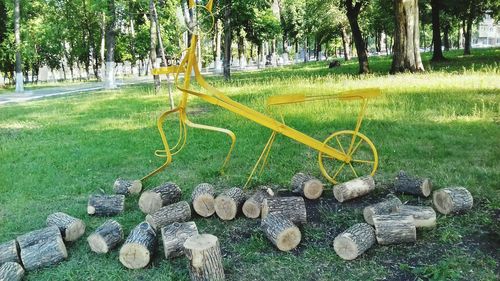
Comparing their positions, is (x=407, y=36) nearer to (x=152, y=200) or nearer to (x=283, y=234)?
(x=152, y=200)

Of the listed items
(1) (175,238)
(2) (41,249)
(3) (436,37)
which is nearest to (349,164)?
(1) (175,238)

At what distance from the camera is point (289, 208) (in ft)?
13.9

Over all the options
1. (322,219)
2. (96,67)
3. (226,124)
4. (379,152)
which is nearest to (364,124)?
(379,152)

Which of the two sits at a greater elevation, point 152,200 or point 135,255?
point 152,200

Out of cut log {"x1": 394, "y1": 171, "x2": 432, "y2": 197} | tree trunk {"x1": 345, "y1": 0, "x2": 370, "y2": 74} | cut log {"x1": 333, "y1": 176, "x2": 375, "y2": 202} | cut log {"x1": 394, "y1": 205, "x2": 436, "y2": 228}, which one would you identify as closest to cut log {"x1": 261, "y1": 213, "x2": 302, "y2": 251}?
cut log {"x1": 394, "y1": 205, "x2": 436, "y2": 228}

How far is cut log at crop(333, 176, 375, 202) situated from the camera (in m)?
4.75

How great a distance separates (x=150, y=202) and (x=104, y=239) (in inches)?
37.4

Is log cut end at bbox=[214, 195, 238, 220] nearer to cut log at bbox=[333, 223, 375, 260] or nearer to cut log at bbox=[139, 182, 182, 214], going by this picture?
cut log at bbox=[139, 182, 182, 214]

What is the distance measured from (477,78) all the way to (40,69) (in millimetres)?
40481

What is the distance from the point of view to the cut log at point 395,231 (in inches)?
148

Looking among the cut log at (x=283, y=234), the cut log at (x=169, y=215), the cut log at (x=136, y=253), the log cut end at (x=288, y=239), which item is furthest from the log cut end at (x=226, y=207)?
the cut log at (x=136, y=253)

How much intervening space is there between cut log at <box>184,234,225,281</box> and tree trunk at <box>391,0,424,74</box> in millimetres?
13831

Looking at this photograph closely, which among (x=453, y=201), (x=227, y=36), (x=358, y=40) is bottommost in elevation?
(x=453, y=201)

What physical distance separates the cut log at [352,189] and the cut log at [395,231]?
97cm
